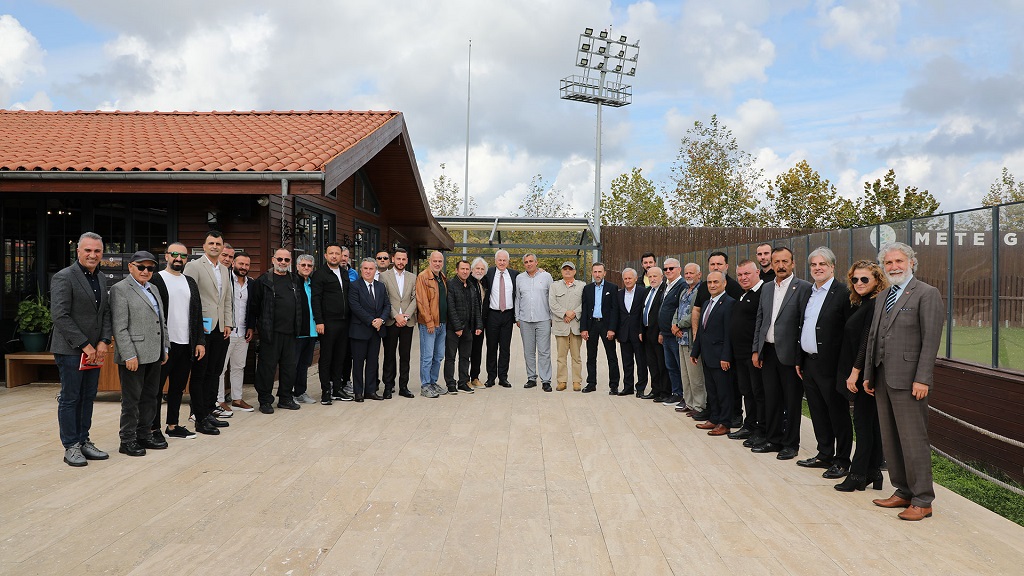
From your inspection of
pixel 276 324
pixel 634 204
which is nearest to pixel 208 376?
pixel 276 324

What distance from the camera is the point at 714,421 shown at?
22.4 ft

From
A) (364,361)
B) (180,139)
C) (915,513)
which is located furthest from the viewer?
(180,139)

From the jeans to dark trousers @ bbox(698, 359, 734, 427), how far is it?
325cm

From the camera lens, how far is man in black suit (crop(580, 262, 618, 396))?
29.8ft

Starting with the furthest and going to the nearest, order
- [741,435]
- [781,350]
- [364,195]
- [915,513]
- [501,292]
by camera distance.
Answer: [364,195], [501,292], [741,435], [781,350], [915,513]

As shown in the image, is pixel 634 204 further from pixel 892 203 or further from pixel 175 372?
pixel 175 372

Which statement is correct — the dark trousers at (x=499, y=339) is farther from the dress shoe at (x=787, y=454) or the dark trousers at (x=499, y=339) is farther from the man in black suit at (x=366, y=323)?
the dress shoe at (x=787, y=454)

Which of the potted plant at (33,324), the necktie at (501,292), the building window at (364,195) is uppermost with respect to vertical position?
the building window at (364,195)

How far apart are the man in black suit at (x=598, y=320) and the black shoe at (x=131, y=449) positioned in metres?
5.14

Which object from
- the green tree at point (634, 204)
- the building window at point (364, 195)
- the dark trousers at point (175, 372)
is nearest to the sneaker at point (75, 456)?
the dark trousers at point (175, 372)

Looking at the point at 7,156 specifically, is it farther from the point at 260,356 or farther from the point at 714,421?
the point at 714,421

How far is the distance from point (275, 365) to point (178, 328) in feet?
5.38

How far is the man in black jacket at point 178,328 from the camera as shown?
19.4ft

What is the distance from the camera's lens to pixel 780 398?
5992mm
